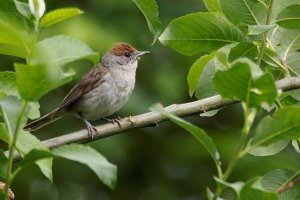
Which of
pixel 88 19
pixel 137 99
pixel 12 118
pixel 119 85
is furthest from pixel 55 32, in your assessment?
pixel 12 118

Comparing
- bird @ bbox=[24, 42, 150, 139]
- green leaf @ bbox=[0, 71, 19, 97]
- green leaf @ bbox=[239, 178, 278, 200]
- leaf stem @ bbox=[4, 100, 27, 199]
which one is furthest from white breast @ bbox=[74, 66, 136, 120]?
leaf stem @ bbox=[4, 100, 27, 199]

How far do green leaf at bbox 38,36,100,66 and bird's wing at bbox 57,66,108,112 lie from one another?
11.7 feet

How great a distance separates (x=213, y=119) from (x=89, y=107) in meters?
4.10

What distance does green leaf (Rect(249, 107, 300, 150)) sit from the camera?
172cm

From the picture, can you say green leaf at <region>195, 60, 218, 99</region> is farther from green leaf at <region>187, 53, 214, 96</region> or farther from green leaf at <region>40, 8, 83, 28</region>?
green leaf at <region>40, 8, 83, 28</region>

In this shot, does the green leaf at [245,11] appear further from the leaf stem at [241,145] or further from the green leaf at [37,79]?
the green leaf at [37,79]

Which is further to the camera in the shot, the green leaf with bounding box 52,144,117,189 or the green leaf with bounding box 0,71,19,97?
the green leaf with bounding box 0,71,19,97

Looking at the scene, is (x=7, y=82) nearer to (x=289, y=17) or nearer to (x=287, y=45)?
(x=289, y=17)

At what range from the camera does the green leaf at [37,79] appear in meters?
1.59

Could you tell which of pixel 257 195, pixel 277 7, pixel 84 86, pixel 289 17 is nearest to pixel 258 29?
pixel 289 17

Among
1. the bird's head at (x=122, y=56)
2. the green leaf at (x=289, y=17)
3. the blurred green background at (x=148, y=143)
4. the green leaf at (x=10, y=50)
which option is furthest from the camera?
the blurred green background at (x=148, y=143)

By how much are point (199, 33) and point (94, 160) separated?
0.95 meters

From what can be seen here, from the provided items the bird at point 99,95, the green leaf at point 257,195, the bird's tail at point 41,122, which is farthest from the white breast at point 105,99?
the green leaf at point 257,195

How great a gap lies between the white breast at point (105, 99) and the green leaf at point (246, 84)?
357cm
